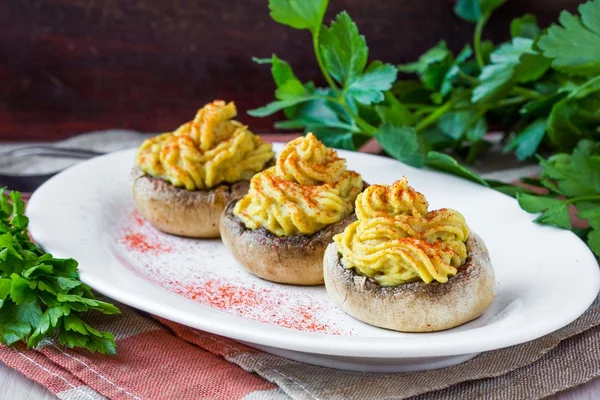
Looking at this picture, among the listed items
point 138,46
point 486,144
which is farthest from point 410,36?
point 138,46

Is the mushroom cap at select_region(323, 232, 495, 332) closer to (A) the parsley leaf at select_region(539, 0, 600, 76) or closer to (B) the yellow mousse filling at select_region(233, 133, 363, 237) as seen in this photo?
(B) the yellow mousse filling at select_region(233, 133, 363, 237)

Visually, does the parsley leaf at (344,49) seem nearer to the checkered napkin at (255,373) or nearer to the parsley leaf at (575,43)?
the parsley leaf at (575,43)

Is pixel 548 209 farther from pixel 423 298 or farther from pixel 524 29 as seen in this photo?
pixel 524 29

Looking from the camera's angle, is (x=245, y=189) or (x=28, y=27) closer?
(x=245, y=189)

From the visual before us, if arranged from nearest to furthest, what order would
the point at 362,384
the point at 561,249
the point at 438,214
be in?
the point at 362,384
the point at 438,214
the point at 561,249

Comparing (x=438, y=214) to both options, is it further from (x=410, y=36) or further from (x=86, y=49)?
(x=86, y=49)

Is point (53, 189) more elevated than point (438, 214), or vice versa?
point (438, 214)

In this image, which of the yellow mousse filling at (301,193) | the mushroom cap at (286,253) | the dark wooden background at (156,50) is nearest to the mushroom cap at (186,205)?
the yellow mousse filling at (301,193)

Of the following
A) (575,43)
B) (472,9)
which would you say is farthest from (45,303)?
(472,9)
